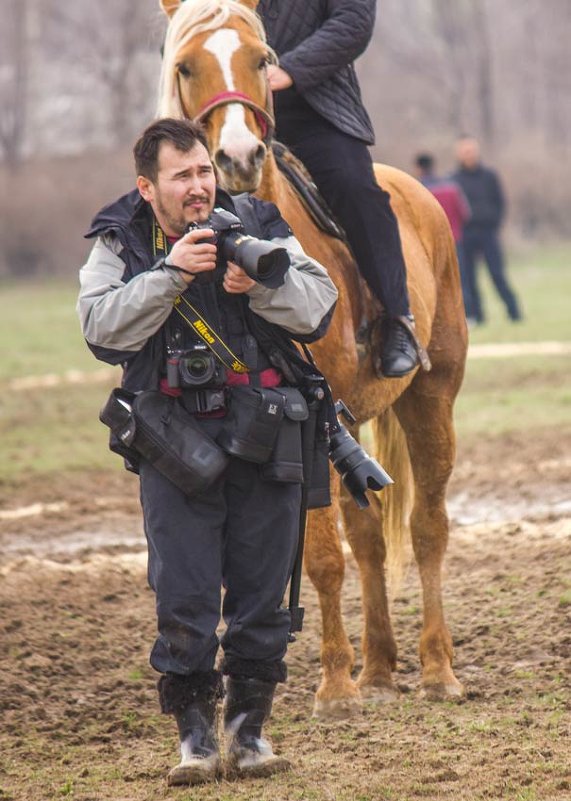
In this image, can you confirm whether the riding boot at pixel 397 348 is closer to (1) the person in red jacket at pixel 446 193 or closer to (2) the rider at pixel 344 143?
(2) the rider at pixel 344 143

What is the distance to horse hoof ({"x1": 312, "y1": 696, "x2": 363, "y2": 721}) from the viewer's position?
552 centimetres

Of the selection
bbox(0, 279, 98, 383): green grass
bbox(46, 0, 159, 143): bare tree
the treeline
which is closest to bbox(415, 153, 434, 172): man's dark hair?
bbox(0, 279, 98, 383): green grass

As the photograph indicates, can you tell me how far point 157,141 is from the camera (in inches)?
173

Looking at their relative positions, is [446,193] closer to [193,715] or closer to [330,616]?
[330,616]

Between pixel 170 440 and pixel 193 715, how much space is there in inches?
33.9

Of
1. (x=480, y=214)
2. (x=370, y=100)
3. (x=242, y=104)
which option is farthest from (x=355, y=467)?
(x=370, y=100)

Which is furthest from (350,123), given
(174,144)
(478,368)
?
(478,368)

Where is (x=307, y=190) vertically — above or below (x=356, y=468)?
above

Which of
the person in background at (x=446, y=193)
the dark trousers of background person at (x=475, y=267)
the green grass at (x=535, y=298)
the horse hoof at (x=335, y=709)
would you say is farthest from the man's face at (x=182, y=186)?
the dark trousers of background person at (x=475, y=267)

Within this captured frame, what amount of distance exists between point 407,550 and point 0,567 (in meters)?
2.50

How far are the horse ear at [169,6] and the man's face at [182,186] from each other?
5.18 feet

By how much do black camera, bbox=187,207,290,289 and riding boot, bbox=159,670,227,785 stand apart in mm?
1232

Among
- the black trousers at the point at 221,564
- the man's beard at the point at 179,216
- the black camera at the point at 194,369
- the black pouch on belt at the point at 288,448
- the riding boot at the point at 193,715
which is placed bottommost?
the riding boot at the point at 193,715

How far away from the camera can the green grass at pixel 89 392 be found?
486 inches
